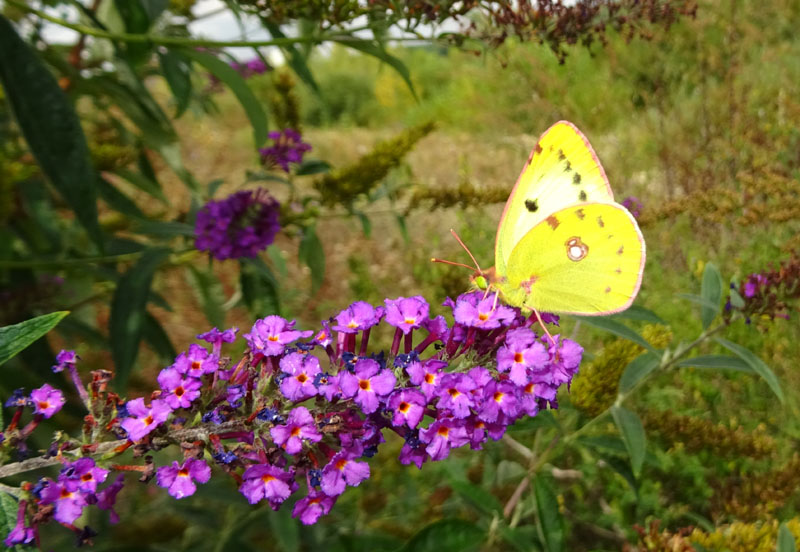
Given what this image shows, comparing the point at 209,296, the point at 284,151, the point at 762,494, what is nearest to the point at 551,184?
the point at 762,494

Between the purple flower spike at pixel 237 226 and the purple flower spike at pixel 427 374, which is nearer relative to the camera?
the purple flower spike at pixel 427 374

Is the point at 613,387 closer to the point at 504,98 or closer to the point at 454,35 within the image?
the point at 454,35

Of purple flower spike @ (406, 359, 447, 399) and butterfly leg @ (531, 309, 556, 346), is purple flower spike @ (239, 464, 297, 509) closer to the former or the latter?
purple flower spike @ (406, 359, 447, 399)

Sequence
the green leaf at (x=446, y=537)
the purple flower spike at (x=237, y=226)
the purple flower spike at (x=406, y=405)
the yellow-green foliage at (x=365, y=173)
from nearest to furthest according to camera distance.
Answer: the purple flower spike at (x=406, y=405) < the green leaf at (x=446, y=537) < the purple flower spike at (x=237, y=226) < the yellow-green foliage at (x=365, y=173)

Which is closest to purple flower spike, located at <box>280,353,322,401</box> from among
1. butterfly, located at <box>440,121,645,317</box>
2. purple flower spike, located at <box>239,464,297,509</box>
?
purple flower spike, located at <box>239,464,297,509</box>

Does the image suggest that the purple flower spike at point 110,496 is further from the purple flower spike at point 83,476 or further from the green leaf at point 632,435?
the green leaf at point 632,435

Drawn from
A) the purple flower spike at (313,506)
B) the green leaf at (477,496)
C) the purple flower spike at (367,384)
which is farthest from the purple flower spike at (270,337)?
the green leaf at (477,496)

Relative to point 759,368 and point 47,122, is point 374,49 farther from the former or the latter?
point 759,368
